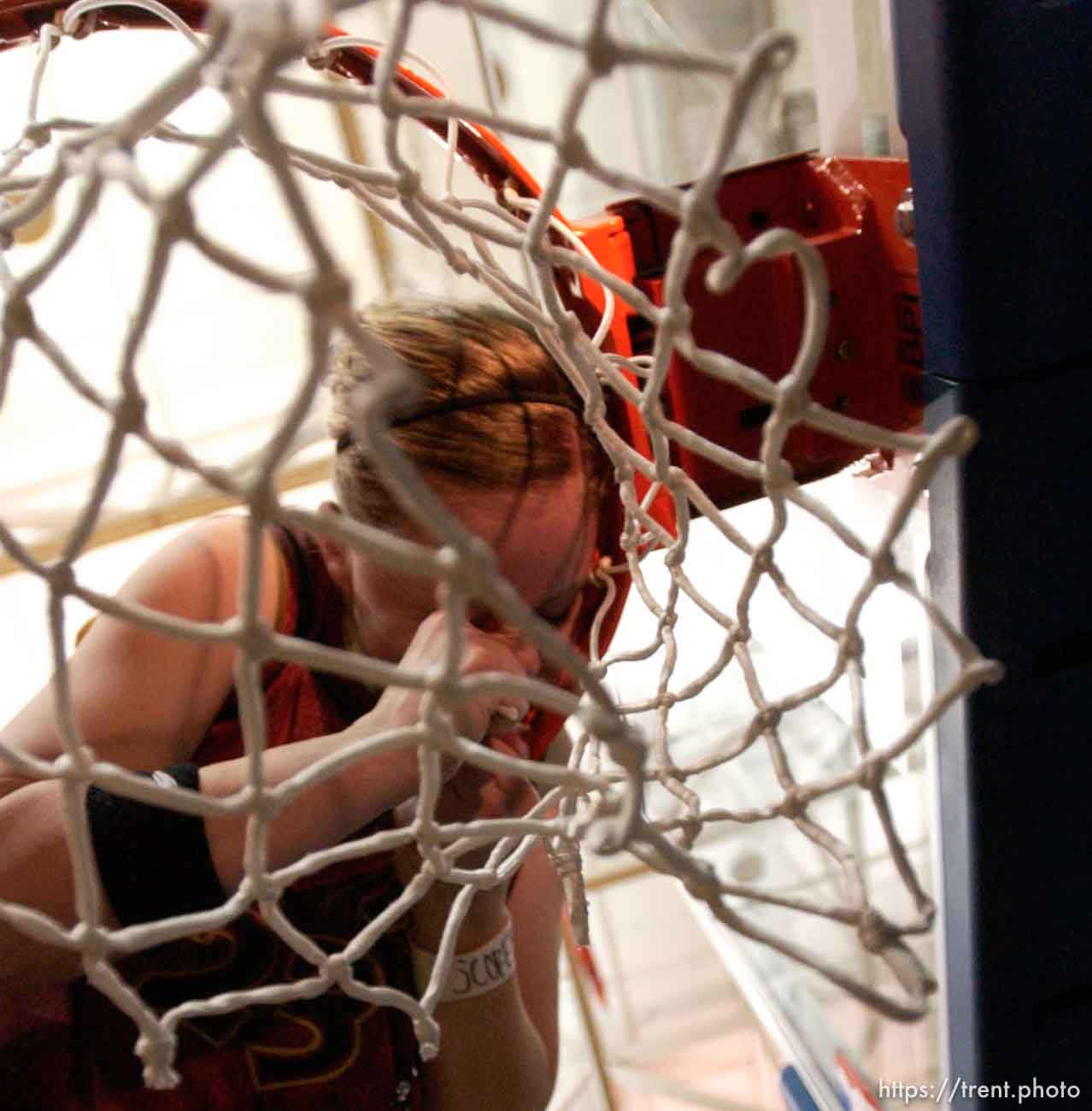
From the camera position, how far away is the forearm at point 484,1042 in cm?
59

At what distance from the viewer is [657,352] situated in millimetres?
324

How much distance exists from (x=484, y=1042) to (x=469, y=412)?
1.24ft

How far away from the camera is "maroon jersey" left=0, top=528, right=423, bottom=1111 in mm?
562

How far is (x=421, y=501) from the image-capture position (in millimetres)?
197

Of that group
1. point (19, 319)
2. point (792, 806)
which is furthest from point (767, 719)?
point (19, 319)

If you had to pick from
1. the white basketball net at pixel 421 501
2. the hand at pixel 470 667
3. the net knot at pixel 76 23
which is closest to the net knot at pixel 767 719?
the white basketball net at pixel 421 501

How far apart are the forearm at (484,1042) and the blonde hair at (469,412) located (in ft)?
0.81

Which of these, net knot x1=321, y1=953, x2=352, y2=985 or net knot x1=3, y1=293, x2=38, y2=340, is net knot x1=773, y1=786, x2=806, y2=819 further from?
net knot x1=3, y1=293, x2=38, y2=340

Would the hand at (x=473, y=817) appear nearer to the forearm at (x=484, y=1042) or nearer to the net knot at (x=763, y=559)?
the forearm at (x=484, y=1042)

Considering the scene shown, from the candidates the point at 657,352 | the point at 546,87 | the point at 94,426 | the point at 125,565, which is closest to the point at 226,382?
the point at 94,426

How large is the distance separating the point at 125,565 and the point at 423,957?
120 centimetres

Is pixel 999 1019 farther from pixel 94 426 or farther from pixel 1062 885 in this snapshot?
pixel 94 426

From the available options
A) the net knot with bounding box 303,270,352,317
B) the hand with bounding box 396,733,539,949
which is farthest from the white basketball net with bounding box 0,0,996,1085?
the hand with bounding box 396,733,539,949

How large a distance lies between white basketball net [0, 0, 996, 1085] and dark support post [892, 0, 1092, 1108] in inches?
2.7
